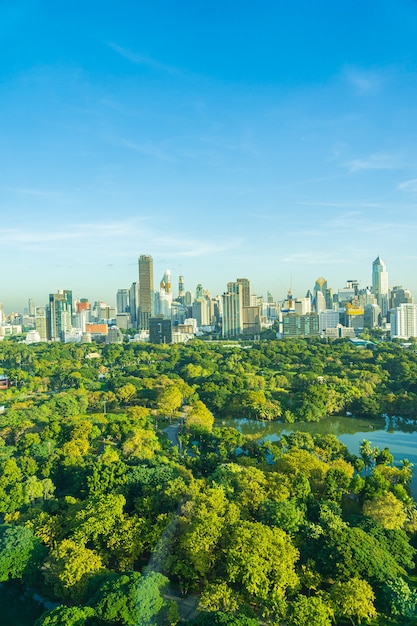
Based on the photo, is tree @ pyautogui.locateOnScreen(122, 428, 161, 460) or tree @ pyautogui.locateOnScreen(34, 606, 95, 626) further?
tree @ pyautogui.locateOnScreen(122, 428, 161, 460)

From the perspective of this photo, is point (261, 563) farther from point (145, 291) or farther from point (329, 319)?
point (145, 291)

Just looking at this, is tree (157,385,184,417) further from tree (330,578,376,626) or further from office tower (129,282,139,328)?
office tower (129,282,139,328)

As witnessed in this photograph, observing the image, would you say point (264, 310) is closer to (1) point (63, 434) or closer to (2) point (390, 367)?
(2) point (390, 367)

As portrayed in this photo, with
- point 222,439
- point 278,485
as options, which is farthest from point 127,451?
point 278,485

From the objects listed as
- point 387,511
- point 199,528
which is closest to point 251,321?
point 387,511

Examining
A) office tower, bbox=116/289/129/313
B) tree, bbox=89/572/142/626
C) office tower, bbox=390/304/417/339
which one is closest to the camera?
tree, bbox=89/572/142/626

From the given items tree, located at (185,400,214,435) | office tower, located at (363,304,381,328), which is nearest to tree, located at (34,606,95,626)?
tree, located at (185,400,214,435)

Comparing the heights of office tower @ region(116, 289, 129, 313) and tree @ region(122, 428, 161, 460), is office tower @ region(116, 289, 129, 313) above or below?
above

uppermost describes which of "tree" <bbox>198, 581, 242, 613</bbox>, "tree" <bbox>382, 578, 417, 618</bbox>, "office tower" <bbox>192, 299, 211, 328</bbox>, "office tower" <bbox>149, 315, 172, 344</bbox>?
"office tower" <bbox>192, 299, 211, 328</bbox>
